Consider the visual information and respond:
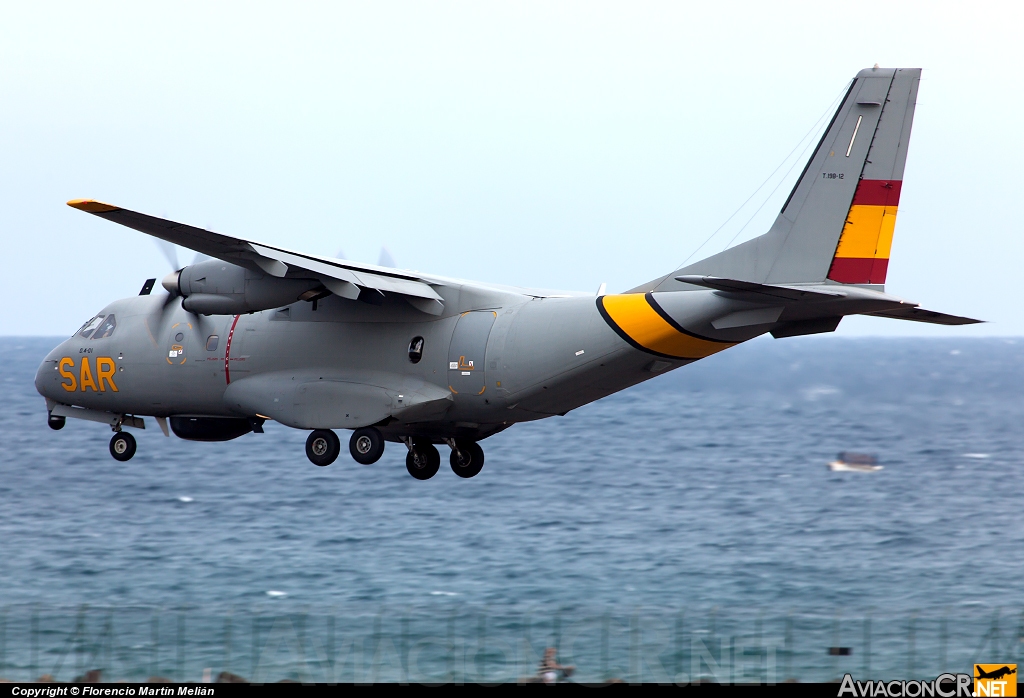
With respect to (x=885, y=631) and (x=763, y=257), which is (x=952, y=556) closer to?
(x=885, y=631)

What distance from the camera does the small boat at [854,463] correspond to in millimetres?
91312

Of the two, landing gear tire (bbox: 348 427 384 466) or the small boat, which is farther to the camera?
the small boat

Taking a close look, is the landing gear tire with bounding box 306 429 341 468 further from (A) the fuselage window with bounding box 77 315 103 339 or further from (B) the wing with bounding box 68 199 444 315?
(A) the fuselage window with bounding box 77 315 103 339

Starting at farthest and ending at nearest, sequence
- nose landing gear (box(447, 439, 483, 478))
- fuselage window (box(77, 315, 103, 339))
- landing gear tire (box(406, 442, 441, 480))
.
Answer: fuselage window (box(77, 315, 103, 339)) < landing gear tire (box(406, 442, 441, 480)) < nose landing gear (box(447, 439, 483, 478))

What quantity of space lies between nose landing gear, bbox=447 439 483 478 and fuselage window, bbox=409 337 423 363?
2.60 meters

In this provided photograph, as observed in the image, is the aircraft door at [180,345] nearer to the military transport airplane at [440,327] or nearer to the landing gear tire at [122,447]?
the military transport airplane at [440,327]

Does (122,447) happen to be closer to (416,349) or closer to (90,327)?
(90,327)

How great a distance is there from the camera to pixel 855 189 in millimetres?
16891

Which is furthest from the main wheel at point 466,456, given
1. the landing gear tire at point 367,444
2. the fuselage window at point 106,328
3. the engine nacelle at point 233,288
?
the fuselage window at point 106,328

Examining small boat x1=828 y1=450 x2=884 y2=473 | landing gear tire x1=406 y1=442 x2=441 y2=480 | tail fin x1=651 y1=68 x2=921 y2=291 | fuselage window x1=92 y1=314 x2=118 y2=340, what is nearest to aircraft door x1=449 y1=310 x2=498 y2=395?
landing gear tire x1=406 y1=442 x2=441 y2=480

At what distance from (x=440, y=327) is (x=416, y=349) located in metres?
0.60

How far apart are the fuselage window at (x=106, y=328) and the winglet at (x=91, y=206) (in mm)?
7040

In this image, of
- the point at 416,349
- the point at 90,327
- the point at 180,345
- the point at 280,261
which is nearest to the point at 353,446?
the point at 416,349

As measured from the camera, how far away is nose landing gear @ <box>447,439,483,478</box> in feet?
70.3
